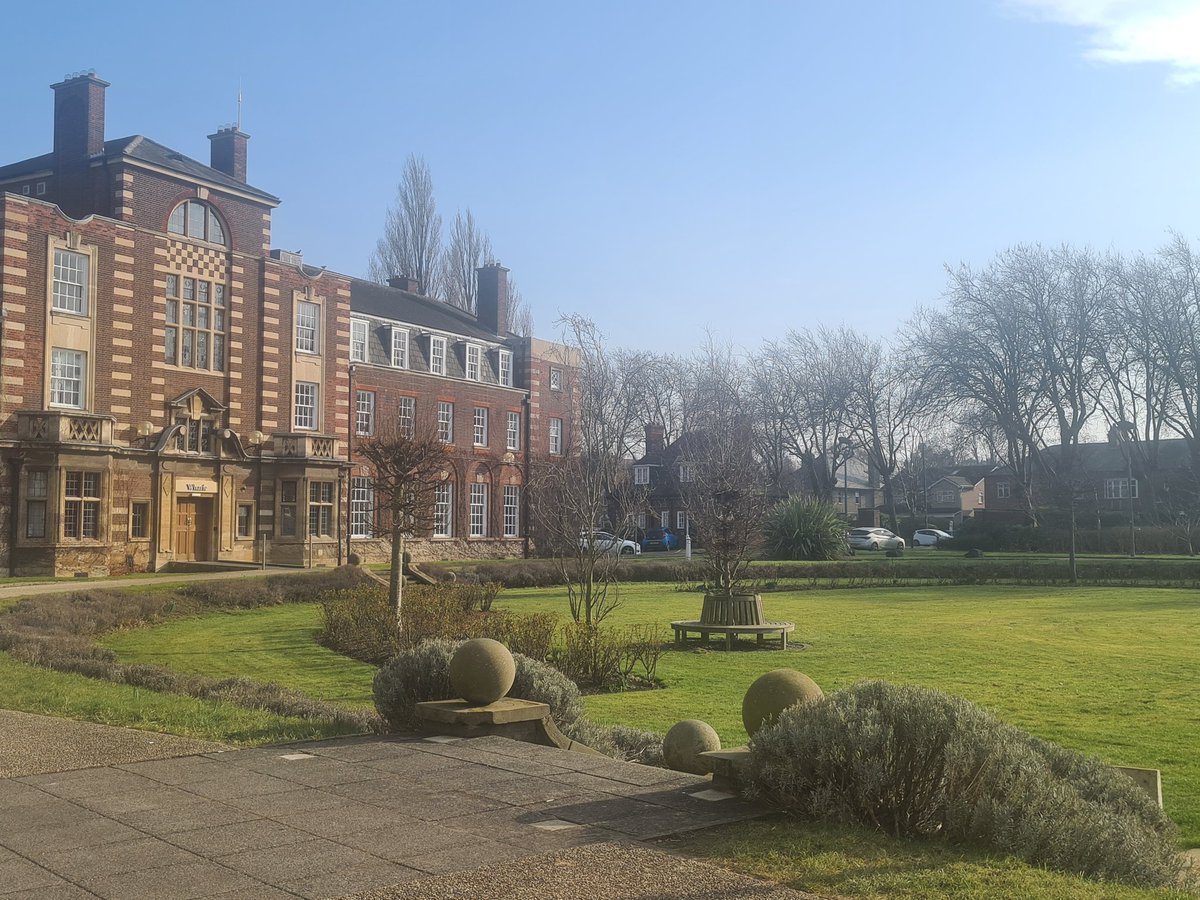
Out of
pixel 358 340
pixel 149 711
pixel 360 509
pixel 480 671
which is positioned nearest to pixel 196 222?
pixel 358 340

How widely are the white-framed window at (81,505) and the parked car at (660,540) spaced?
36.1m

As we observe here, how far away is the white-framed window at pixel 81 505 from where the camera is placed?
106ft

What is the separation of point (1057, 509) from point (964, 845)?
56.4 m

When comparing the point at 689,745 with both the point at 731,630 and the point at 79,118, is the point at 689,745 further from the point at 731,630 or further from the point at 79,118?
the point at 79,118

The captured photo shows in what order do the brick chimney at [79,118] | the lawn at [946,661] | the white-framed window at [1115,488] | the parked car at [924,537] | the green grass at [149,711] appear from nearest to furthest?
1. the green grass at [149,711]
2. the lawn at [946,661]
3. the brick chimney at [79,118]
4. the parked car at [924,537]
5. the white-framed window at [1115,488]

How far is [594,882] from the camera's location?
5.23 m

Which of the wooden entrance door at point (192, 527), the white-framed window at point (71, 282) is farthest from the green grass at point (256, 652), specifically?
the white-framed window at point (71, 282)

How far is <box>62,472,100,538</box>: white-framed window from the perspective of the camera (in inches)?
1270

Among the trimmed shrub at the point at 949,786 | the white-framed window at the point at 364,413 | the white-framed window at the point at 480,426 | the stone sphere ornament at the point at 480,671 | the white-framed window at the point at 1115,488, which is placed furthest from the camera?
the white-framed window at the point at 1115,488

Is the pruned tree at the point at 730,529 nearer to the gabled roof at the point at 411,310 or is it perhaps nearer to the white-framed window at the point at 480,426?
the white-framed window at the point at 480,426

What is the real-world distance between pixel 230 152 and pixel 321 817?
1500 inches

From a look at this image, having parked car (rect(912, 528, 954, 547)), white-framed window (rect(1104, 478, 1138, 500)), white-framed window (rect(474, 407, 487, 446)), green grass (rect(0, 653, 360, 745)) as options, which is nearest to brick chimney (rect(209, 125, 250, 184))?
white-framed window (rect(474, 407, 487, 446))

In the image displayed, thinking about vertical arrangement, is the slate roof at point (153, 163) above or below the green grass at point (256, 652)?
above

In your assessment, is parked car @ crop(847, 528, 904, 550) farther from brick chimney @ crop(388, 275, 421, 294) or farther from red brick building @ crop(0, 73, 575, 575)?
brick chimney @ crop(388, 275, 421, 294)
